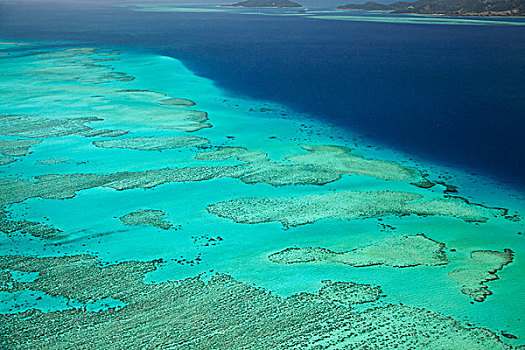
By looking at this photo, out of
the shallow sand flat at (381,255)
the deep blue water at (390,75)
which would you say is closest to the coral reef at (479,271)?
the shallow sand flat at (381,255)

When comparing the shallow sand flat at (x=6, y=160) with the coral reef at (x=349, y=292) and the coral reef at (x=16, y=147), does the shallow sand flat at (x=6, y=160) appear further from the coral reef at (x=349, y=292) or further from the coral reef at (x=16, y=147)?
the coral reef at (x=349, y=292)

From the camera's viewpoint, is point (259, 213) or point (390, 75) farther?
point (390, 75)

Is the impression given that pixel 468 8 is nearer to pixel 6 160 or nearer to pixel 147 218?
pixel 6 160

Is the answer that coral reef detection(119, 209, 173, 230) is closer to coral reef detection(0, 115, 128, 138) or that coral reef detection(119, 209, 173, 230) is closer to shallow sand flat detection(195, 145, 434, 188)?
shallow sand flat detection(195, 145, 434, 188)

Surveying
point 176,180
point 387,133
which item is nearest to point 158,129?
point 176,180

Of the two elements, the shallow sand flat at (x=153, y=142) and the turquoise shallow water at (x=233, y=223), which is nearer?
the turquoise shallow water at (x=233, y=223)

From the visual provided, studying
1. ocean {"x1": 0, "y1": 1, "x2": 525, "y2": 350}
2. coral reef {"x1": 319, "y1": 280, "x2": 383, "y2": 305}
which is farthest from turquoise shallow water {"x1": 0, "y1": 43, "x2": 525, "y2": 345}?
coral reef {"x1": 319, "y1": 280, "x2": 383, "y2": 305}

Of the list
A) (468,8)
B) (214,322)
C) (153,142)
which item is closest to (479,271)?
(214,322)
